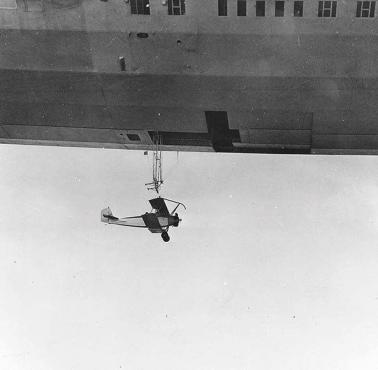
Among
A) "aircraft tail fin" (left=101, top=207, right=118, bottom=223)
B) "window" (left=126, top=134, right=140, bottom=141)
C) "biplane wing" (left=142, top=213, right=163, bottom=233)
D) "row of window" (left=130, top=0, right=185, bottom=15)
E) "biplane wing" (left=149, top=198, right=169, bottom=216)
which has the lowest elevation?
"aircraft tail fin" (left=101, top=207, right=118, bottom=223)

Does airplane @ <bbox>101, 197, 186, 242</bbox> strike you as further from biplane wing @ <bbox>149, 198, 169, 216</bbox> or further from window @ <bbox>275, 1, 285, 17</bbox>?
window @ <bbox>275, 1, 285, 17</bbox>

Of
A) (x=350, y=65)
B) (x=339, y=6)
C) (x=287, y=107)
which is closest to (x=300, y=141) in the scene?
(x=287, y=107)

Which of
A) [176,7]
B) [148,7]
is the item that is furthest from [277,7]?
[148,7]

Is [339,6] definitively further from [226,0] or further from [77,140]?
[77,140]

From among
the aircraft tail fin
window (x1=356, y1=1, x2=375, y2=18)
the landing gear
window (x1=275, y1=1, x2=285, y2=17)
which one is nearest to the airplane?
the landing gear

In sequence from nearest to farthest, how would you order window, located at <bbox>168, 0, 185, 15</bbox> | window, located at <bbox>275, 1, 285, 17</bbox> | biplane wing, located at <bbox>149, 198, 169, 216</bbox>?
window, located at <bbox>275, 1, 285, 17</bbox>
window, located at <bbox>168, 0, 185, 15</bbox>
biplane wing, located at <bbox>149, 198, 169, 216</bbox>

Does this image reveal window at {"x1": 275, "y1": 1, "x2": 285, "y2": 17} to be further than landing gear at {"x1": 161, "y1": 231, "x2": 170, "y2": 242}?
No

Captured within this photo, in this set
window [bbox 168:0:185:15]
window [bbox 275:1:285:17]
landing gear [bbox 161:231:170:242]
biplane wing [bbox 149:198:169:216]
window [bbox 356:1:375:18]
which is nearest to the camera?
window [bbox 356:1:375:18]
